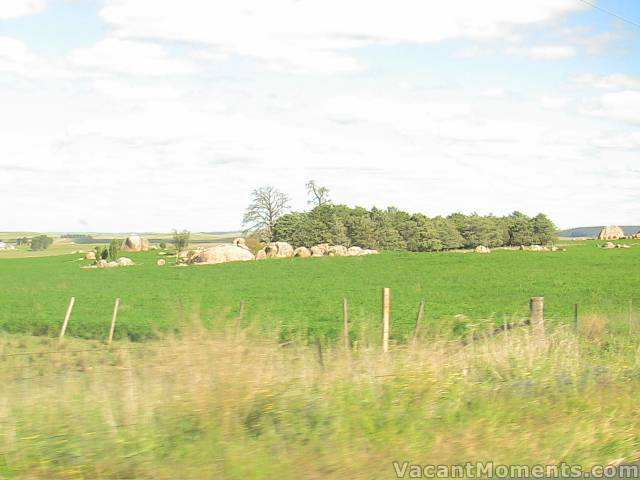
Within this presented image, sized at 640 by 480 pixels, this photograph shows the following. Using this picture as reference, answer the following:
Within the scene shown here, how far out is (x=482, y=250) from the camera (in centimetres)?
8725

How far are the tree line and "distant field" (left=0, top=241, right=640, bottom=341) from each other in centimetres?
2584

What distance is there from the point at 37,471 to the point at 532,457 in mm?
4334

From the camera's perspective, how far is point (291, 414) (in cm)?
702

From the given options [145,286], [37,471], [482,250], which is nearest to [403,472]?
[37,471]

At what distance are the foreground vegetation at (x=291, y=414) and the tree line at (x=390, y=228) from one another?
92293mm

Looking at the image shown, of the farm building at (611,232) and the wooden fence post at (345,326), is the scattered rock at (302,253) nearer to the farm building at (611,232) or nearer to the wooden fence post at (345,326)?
the wooden fence post at (345,326)

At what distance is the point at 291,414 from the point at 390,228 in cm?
10090

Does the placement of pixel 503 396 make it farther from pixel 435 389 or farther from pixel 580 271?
pixel 580 271

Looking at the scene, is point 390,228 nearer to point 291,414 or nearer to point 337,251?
point 337,251

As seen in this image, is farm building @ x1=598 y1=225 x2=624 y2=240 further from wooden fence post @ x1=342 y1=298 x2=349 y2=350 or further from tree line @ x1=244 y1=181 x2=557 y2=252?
wooden fence post @ x1=342 y1=298 x2=349 y2=350

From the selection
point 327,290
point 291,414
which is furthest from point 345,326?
point 327,290

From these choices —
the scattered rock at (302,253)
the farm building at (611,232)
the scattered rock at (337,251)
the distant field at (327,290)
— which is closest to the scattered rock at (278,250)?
the scattered rock at (302,253)

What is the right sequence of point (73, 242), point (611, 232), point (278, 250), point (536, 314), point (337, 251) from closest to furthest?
point (536, 314), point (278, 250), point (337, 251), point (611, 232), point (73, 242)

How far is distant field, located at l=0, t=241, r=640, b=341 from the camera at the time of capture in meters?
29.0
